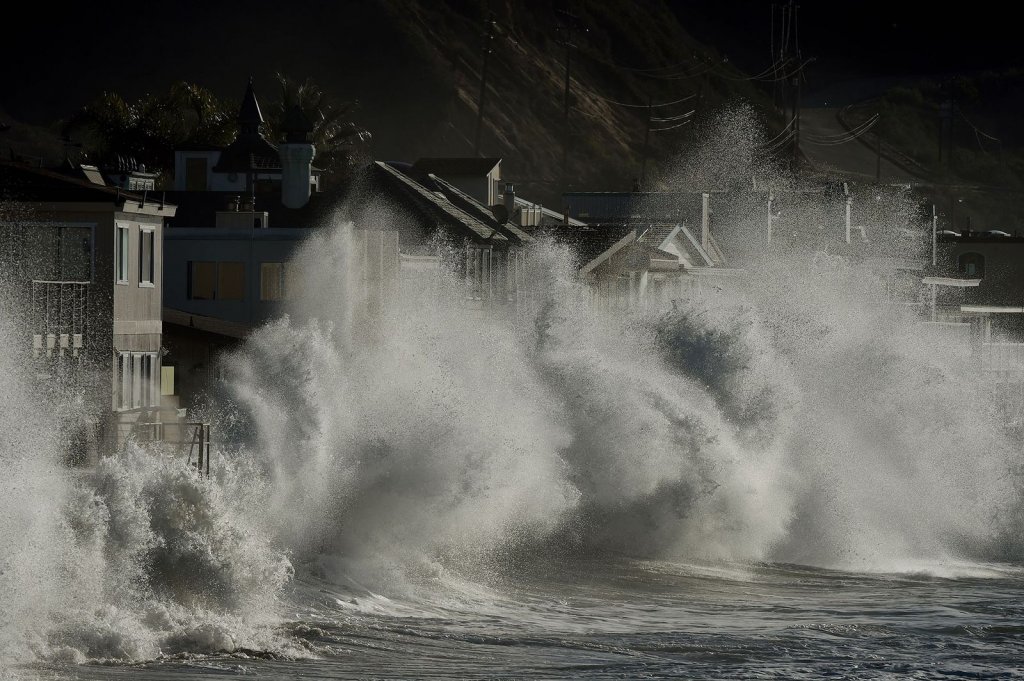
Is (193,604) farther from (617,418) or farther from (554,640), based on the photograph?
(617,418)

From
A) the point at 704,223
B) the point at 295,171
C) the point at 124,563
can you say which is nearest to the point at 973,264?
the point at 704,223

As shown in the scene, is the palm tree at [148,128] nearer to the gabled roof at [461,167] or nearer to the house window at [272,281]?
the gabled roof at [461,167]

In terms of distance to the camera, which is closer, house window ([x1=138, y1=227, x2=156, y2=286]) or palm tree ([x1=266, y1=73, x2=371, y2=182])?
house window ([x1=138, y1=227, x2=156, y2=286])

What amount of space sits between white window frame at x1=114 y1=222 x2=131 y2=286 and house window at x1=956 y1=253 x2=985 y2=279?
79.4 m

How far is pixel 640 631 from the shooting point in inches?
997

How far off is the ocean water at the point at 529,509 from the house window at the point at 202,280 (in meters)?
2.44

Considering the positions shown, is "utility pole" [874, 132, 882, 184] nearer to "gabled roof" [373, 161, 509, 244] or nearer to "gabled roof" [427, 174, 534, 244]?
"gabled roof" [427, 174, 534, 244]

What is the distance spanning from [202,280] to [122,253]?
11260 millimetres

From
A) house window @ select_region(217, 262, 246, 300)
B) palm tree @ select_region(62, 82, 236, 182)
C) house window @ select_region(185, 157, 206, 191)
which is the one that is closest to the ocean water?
house window @ select_region(217, 262, 246, 300)

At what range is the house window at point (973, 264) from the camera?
10575 cm

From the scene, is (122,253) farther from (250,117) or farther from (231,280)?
(250,117)

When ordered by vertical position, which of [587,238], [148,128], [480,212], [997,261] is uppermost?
[148,128]

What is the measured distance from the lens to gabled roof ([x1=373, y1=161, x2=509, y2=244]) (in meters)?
49.7

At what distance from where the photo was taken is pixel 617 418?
37250 mm
